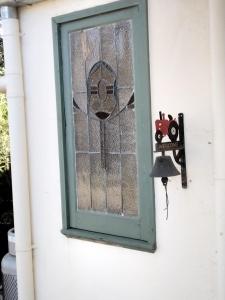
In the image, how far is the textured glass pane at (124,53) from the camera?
383 centimetres

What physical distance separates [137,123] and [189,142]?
489 mm

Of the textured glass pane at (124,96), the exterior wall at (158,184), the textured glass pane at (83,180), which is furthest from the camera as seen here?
the textured glass pane at (83,180)

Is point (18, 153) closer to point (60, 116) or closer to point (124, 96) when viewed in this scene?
point (60, 116)

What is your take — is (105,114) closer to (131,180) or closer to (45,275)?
(131,180)

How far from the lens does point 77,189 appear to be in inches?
170

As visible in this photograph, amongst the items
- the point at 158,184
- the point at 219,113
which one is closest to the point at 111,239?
the point at 158,184

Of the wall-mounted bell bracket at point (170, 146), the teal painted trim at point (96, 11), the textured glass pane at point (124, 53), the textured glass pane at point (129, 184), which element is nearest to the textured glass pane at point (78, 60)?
the teal painted trim at point (96, 11)

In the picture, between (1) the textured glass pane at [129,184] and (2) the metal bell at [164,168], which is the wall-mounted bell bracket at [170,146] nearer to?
(2) the metal bell at [164,168]

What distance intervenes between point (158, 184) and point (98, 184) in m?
0.63

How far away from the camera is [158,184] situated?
3748 millimetres

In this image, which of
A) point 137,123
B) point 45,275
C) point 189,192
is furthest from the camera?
point 45,275

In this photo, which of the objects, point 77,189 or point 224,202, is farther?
point 77,189

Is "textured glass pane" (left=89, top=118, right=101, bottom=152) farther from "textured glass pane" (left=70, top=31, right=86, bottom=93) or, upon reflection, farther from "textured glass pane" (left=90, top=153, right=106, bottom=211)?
"textured glass pane" (left=70, top=31, right=86, bottom=93)

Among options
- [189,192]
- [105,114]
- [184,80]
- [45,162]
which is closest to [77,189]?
[45,162]
